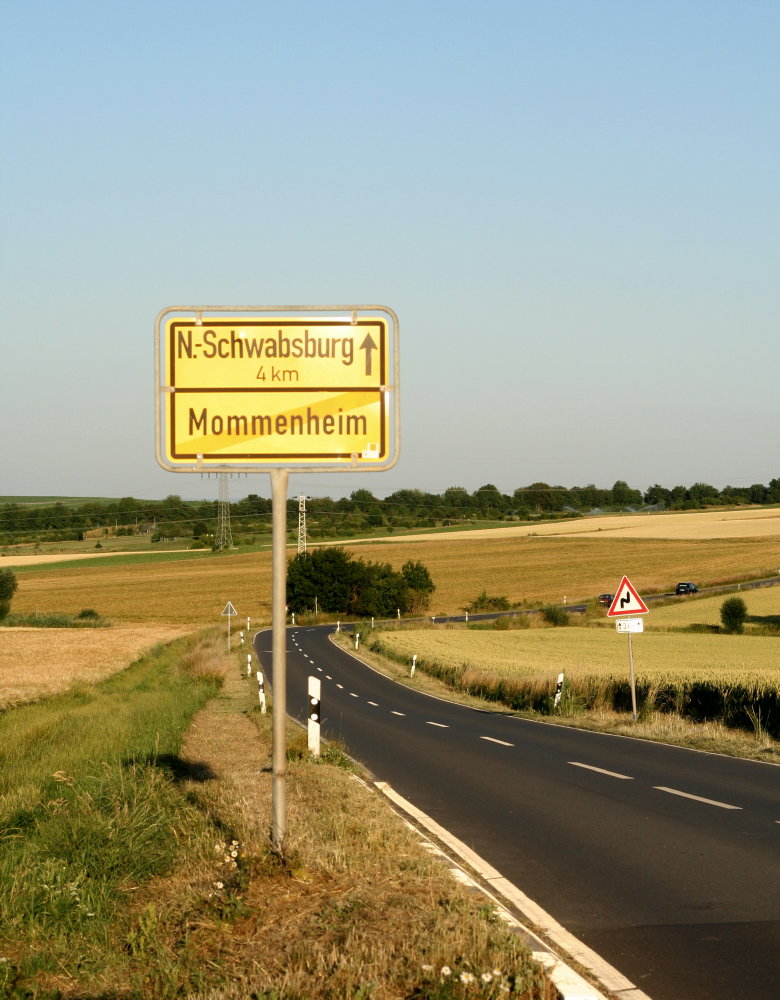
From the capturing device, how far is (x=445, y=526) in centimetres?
15825

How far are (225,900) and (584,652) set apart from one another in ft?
136

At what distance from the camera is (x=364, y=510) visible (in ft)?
513

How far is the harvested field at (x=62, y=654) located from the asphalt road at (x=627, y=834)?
17564 mm

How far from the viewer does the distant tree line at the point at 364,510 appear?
149 m

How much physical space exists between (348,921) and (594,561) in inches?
4076

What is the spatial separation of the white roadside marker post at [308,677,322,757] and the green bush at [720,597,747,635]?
170 feet

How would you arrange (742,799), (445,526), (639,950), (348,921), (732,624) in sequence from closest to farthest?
(348,921) < (639,950) < (742,799) < (732,624) < (445,526)

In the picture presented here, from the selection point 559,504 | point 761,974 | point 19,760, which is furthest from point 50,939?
point 559,504

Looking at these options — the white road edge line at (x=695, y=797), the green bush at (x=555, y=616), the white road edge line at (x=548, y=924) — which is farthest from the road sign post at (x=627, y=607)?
the green bush at (x=555, y=616)

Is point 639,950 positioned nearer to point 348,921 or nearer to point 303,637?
point 348,921

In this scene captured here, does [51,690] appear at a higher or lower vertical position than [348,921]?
lower

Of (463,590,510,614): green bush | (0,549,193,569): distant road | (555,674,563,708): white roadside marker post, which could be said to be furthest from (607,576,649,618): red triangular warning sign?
(0,549,193,569): distant road

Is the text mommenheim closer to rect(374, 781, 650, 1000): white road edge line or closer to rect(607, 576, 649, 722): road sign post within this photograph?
rect(374, 781, 650, 1000): white road edge line

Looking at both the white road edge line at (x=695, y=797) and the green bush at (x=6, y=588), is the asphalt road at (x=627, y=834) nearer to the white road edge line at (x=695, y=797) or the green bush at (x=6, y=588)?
the white road edge line at (x=695, y=797)
